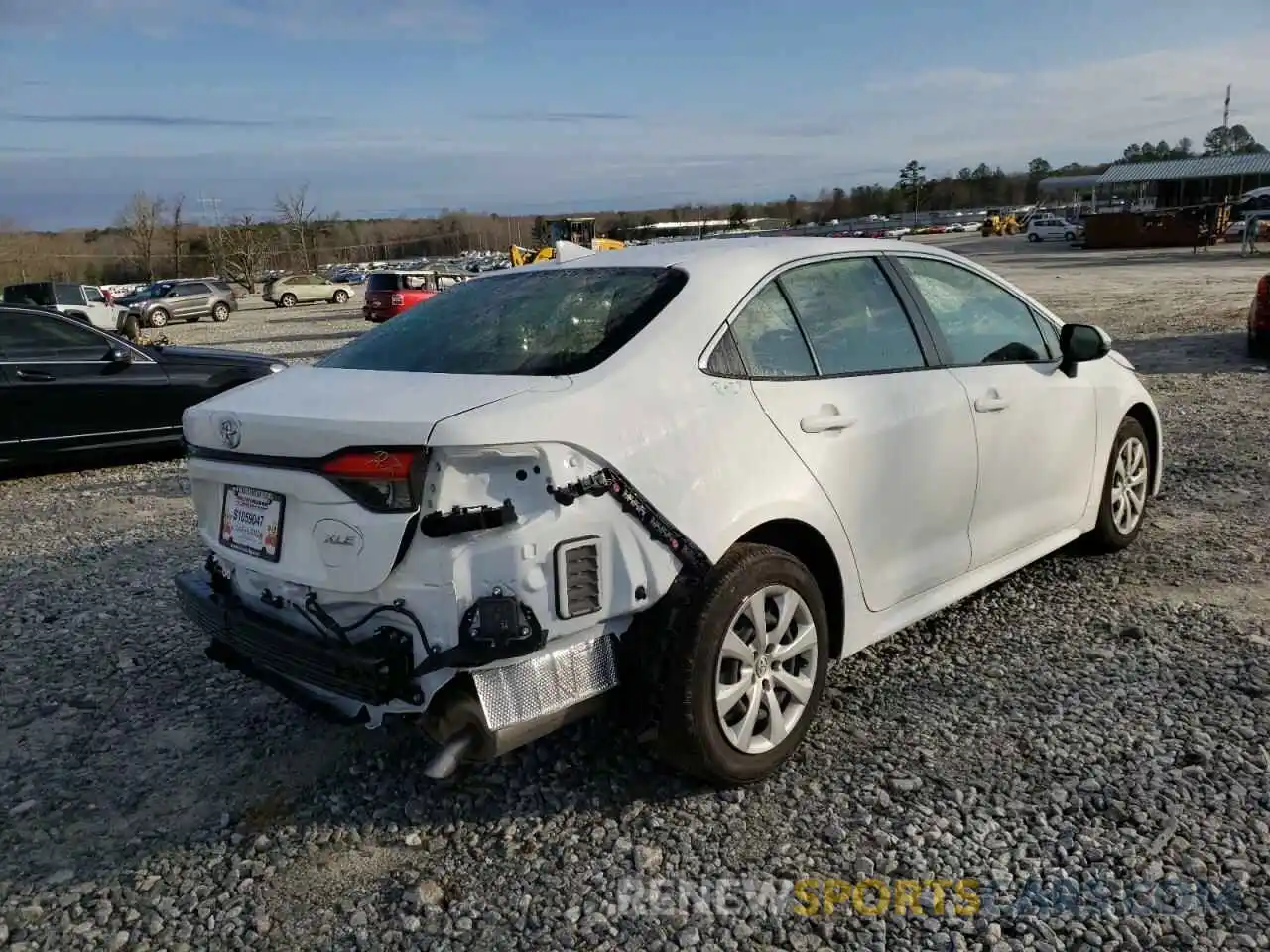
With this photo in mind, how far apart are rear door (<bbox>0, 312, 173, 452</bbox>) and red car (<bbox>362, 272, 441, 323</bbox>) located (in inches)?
619

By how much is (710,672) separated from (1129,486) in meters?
3.24

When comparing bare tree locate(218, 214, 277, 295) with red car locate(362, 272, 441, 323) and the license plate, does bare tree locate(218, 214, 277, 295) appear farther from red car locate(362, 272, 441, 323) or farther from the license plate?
the license plate

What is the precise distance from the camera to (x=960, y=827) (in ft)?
9.53

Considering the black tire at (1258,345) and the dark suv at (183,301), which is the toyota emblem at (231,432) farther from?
the dark suv at (183,301)

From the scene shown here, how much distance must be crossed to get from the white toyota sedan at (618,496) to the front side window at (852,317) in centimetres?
1

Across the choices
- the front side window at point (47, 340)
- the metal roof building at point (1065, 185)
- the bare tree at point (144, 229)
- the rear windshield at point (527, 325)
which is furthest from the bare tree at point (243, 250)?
the metal roof building at point (1065, 185)

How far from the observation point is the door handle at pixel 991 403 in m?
3.91

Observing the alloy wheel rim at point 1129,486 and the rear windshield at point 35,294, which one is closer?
the alloy wheel rim at point 1129,486

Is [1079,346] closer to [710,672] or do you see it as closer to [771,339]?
[771,339]

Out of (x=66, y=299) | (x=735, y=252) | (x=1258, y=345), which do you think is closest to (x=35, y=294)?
(x=66, y=299)

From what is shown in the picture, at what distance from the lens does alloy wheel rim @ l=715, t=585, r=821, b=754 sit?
9.90ft

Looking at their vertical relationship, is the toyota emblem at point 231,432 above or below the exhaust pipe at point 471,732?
above

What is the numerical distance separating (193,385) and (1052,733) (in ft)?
25.9

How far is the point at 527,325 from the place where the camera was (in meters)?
3.33
